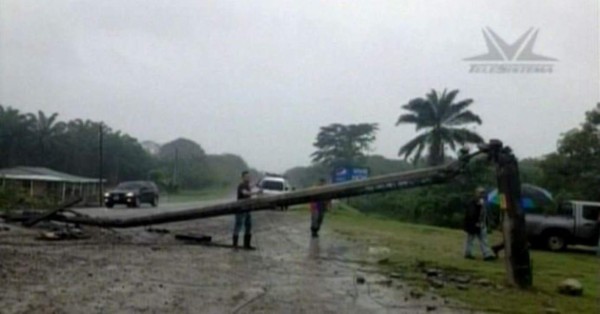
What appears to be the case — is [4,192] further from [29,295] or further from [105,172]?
[105,172]

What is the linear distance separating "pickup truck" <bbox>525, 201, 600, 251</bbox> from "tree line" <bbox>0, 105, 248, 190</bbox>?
47.7 meters

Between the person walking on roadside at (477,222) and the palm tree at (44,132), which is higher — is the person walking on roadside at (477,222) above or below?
below

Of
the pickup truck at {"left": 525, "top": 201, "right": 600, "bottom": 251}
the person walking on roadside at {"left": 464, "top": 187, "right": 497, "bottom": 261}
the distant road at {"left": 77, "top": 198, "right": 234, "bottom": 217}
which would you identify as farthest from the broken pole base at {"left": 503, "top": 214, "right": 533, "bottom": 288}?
the distant road at {"left": 77, "top": 198, "right": 234, "bottom": 217}

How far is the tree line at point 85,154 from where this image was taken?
2643 inches

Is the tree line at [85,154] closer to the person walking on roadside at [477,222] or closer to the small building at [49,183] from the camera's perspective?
the small building at [49,183]

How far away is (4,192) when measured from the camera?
89.7 ft

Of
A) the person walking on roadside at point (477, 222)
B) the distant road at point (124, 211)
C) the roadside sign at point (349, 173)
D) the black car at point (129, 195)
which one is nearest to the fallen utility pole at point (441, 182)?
the person walking on roadside at point (477, 222)

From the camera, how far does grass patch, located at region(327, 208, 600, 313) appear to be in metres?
9.04

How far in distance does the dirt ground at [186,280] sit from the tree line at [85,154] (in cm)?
5235

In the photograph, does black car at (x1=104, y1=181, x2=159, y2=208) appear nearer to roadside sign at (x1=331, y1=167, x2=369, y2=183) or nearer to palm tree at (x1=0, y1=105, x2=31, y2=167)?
roadside sign at (x1=331, y1=167, x2=369, y2=183)

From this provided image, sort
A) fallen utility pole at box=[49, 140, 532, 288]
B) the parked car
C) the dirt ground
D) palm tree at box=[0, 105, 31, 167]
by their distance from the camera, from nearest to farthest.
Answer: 1. the dirt ground
2. fallen utility pole at box=[49, 140, 532, 288]
3. the parked car
4. palm tree at box=[0, 105, 31, 167]

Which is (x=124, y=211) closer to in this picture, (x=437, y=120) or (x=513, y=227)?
(x=513, y=227)

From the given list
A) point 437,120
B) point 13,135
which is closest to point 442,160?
point 437,120

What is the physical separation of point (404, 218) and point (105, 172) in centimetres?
3950
